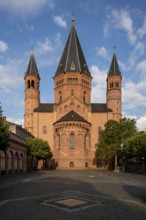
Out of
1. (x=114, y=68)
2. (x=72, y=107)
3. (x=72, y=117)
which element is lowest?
(x=72, y=117)

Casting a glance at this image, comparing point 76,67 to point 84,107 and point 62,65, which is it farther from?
point 84,107

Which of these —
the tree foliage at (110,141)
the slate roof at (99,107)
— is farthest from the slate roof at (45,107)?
the tree foliage at (110,141)

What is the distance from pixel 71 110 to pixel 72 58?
19.6 metres

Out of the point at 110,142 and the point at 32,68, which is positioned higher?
the point at 32,68

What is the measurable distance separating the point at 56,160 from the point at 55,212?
235 ft

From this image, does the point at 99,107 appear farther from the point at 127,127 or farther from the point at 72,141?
the point at 127,127

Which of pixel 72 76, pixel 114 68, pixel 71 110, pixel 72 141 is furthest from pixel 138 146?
pixel 114 68

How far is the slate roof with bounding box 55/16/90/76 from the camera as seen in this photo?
97000 mm

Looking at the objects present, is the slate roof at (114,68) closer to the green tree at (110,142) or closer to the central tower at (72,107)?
the central tower at (72,107)

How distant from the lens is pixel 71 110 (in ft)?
300

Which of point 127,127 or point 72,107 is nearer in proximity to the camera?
point 127,127

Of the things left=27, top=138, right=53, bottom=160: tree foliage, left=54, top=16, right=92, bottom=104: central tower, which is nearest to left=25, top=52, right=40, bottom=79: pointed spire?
left=54, top=16, right=92, bottom=104: central tower

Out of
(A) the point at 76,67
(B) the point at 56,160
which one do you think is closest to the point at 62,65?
(A) the point at 76,67

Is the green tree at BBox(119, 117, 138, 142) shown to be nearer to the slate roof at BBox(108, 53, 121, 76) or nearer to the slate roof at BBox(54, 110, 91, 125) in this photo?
the slate roof at BBox(54, 110, 91, 125)
